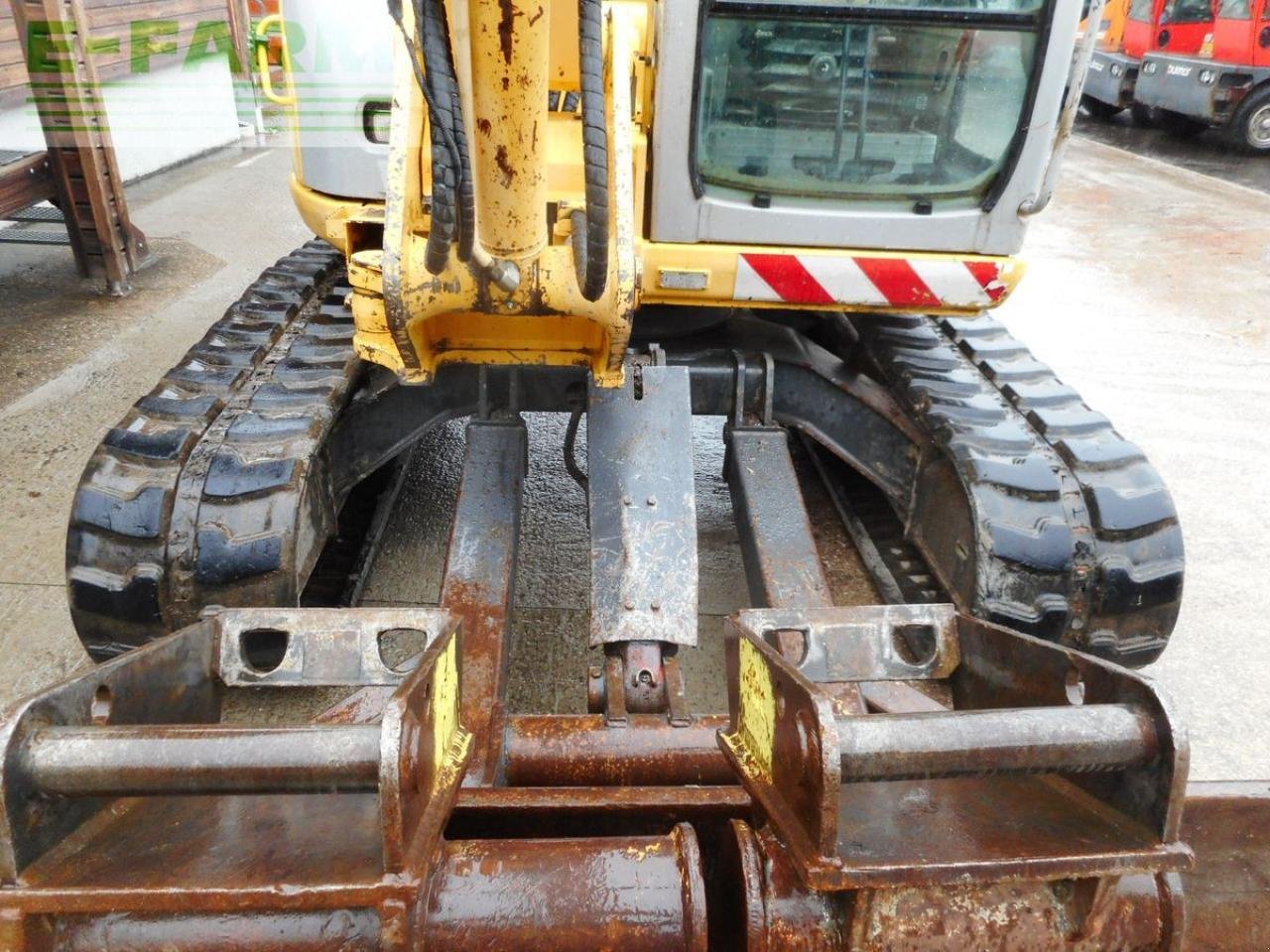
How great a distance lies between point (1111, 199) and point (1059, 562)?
9170 mm

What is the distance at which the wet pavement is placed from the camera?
11742 mm

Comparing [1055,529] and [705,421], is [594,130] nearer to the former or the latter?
[1055,529]

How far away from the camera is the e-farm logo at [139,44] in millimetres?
5977

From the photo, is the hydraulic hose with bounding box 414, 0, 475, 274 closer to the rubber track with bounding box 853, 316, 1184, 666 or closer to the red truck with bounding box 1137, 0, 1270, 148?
the rubber track with bounding box 853, 316, 1184, 666

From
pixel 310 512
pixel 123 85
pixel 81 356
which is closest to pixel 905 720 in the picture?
pixel 310 512

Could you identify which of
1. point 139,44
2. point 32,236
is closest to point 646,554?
point 32,236

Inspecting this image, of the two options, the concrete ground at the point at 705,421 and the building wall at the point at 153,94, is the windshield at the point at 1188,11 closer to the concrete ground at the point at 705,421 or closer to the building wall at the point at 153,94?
the concrete ground at the point at 705,421

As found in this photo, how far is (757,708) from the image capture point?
1.51m

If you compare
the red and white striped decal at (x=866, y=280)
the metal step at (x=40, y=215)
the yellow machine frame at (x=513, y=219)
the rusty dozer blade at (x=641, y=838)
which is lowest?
the metal step at (x=40, y=215)

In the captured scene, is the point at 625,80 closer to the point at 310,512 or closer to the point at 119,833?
the point at 310,512

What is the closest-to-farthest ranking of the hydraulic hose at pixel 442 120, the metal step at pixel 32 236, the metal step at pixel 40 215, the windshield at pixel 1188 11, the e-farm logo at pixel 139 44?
the hydraulic hose at pixel 442 120, the e-farm logo at pixel 139 44, the metal step at pixel 32 236, the metal step at pixel 40 215, the windshield at pixel 1188 11

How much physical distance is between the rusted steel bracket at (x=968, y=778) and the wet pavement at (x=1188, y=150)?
1172 cm

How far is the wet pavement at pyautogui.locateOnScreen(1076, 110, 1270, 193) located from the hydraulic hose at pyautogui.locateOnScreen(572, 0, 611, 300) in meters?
11.6

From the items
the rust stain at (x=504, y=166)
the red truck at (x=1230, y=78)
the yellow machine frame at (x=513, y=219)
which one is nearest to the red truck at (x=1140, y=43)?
the red truck at (x=1230, y=78)
